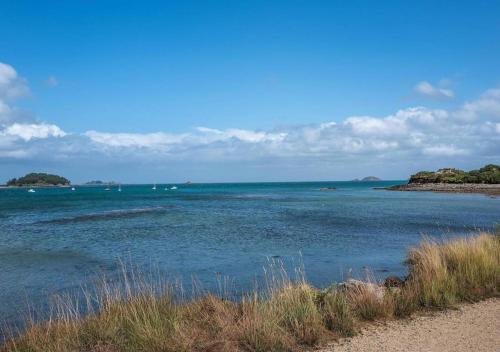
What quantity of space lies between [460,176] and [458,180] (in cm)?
232

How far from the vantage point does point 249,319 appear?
785 centimetres

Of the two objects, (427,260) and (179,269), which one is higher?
(427,260)

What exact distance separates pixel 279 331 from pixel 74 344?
3503 millimetres

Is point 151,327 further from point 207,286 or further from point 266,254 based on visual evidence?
point 266,254

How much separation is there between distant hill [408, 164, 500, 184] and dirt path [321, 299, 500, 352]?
99202 mm

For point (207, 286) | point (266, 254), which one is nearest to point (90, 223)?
point (266, 254)

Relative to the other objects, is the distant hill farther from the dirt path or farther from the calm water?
the dirt path

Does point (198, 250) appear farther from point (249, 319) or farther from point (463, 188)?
point (463, 188)

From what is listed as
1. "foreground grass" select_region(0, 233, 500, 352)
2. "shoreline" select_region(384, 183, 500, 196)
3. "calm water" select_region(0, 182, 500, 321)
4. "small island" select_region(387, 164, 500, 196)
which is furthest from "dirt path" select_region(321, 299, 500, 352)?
"small island" select_region(387, 164, 500, 196)

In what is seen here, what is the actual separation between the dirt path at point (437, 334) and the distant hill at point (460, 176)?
9920 centimetres

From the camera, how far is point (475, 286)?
1027 cm

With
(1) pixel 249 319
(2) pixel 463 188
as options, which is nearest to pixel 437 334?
(1) pixel 249 319

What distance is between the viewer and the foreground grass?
24.1ft

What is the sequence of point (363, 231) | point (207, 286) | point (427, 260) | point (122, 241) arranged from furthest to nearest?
point (363, 231) < point (122, 241) < point (207, 286) < point (427, 260)
